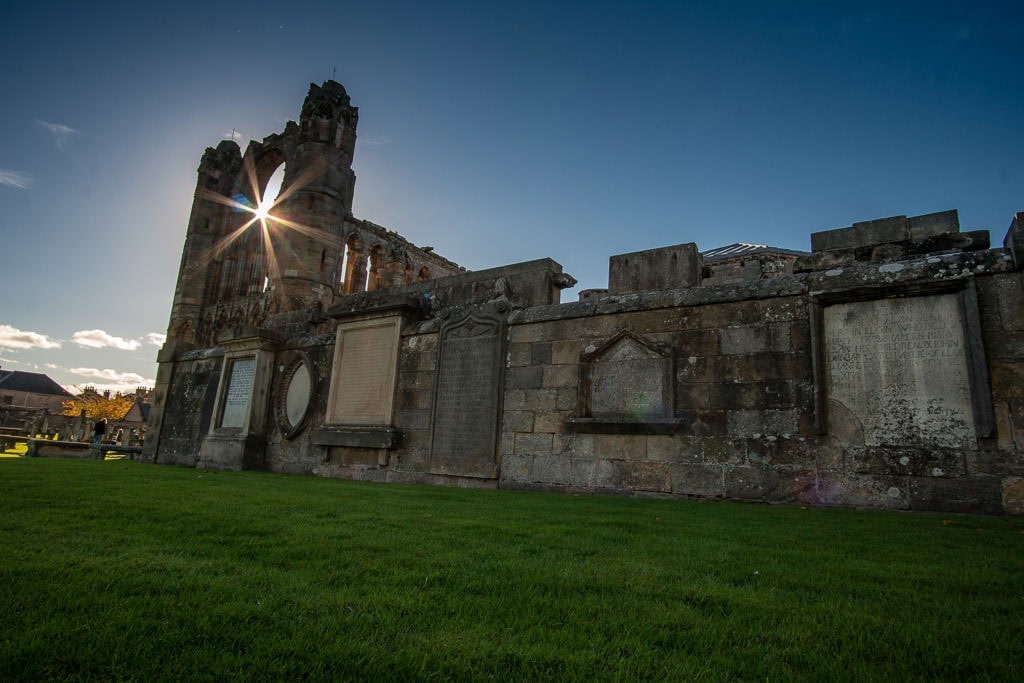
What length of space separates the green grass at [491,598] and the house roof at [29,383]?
73199 millimetres

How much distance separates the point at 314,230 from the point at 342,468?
1546 centimetres

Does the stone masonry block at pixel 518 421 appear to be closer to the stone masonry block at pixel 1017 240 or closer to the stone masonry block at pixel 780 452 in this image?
the stone masonry block at pixel 780 452

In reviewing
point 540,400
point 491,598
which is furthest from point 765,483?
point 491,598

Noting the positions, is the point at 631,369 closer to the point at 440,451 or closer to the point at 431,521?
the point at 440,451

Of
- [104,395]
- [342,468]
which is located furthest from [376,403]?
[104,395]

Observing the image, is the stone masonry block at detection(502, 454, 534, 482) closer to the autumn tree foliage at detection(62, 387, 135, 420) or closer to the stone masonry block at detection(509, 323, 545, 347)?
the stone masonry block at detection(509, 323, 545, 347)

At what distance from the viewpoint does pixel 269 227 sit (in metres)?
23.6

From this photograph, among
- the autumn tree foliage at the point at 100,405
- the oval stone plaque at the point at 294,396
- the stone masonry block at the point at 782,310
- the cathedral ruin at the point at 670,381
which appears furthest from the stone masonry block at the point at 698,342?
the autumn tree foliage at the point at 100,405

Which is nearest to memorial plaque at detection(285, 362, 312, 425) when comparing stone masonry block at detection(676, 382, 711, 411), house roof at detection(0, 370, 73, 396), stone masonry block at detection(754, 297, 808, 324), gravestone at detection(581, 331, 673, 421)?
gravestone at detection(581, 331, 673, 421)

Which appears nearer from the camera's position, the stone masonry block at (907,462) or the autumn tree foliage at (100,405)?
the stone masonry block at (907,462)

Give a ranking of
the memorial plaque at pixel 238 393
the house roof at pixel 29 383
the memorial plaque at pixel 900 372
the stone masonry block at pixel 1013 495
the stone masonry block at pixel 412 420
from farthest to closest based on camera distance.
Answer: the house roof at pixel 29 383 < the memorial plaque at pixel 238 393 < the stone masonry block at pixel 412 420 < the memorial plaque at pixel 900 372 < the stone masonry block at pixel 1013 495

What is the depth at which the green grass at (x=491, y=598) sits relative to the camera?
1623mm

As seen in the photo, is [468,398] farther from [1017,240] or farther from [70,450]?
[70,450]

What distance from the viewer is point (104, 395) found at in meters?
66.9
